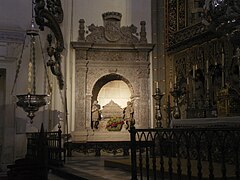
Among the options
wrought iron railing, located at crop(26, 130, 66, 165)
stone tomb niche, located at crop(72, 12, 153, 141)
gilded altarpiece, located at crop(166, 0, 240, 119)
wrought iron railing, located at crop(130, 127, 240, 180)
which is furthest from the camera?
stone tomb niche, located at crop(72, 12, 153, 141)

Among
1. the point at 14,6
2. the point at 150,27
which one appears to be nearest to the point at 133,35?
the point at 150,27

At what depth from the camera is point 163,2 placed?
1063 cm

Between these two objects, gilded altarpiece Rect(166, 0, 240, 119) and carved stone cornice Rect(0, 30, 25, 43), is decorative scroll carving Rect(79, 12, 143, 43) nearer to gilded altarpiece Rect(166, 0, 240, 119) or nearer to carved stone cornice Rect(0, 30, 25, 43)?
gilded altarpiece Rect(166, 0, 240, 119)

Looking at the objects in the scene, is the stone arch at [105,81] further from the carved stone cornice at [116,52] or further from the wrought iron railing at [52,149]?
the wrought iron railing at [52,149]

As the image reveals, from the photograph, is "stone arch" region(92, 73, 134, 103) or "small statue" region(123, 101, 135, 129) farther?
"stone arch" region(92, 73, 134, 103)

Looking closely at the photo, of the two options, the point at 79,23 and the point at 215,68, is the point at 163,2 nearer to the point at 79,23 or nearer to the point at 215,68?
the point at 79,23

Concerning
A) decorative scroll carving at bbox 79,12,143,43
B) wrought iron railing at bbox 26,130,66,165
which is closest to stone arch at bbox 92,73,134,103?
decorative scroll carving at bbox 79,12,143,43

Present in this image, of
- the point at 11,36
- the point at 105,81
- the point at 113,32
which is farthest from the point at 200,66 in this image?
the point at 11,36

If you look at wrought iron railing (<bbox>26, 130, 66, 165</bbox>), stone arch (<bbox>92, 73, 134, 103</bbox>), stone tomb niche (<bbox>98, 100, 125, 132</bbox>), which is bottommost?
wrought iron railing (<bbox>26, 130, 66, 165</bbox>)

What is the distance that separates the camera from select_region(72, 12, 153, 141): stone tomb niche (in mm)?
9977

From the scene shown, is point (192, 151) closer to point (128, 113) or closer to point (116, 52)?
point (128, 113)

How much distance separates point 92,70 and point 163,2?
114 inches

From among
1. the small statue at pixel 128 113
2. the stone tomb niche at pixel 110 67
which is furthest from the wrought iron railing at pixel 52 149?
the small statue at pixel 128 113

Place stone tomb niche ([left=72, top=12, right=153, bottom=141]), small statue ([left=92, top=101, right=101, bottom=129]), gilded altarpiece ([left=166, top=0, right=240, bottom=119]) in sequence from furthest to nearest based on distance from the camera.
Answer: small statue ([left=92, top=101, right=101, bottom=129])
stone tomb niche ([left=72, top=12, right=153, bottom=141])
gilded altarpiece ([left=166, top=0, right=240, bottom=119])
